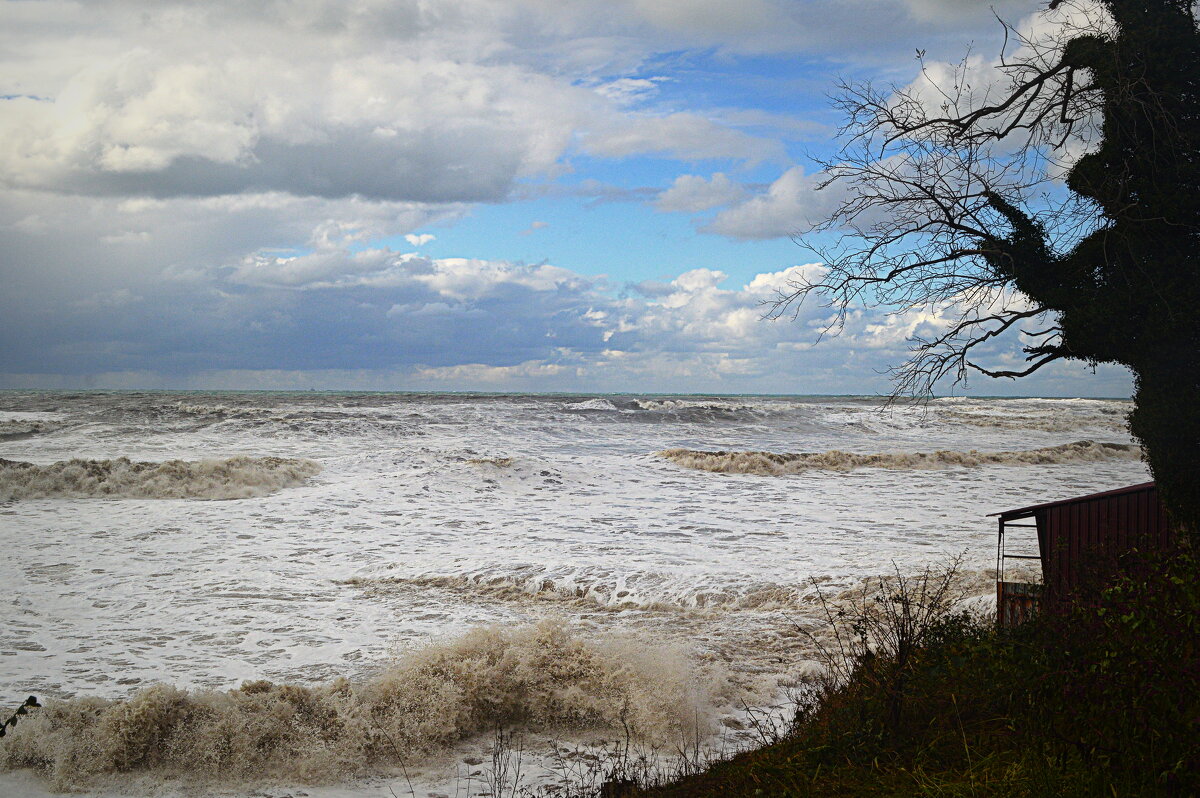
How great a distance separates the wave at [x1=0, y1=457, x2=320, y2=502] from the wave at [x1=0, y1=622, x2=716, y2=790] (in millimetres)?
15619

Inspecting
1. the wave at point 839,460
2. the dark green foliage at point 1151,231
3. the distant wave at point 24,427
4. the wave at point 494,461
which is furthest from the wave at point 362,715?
the distant wave at point 24,427

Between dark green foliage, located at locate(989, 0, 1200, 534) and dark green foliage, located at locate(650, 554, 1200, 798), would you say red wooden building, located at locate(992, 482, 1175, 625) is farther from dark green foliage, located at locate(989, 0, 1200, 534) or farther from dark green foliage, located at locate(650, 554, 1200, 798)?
dark green foliage, located at locate(650, 554, 1200, 798)

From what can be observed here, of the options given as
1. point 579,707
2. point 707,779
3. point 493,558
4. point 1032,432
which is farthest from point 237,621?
point 1032,432

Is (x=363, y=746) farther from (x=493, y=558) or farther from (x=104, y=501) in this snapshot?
(x=104, y=501)

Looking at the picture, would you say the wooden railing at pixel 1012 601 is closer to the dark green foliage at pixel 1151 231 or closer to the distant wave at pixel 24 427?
the dark green foliage at pixel 1151 231

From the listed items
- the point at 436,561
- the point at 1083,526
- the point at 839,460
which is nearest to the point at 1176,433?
the point at 1083,526

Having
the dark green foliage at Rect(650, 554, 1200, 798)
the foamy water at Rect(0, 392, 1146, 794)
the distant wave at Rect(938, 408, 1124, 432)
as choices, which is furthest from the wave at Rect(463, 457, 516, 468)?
the distant wave at Rect(938, 408, 1124, 432)

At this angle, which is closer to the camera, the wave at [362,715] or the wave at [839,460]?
the wave at [362,715]

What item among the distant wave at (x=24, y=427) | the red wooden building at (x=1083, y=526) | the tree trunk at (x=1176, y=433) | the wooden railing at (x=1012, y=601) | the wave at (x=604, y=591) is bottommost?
the wave at (x=604, y=591)

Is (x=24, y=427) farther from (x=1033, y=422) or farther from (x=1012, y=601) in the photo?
(x=1033, y=422)

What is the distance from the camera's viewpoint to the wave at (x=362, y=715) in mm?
6105

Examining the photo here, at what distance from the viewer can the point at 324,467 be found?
2598 centimetres

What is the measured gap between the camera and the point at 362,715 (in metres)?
6.70

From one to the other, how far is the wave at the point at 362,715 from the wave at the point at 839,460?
20.2 meters
